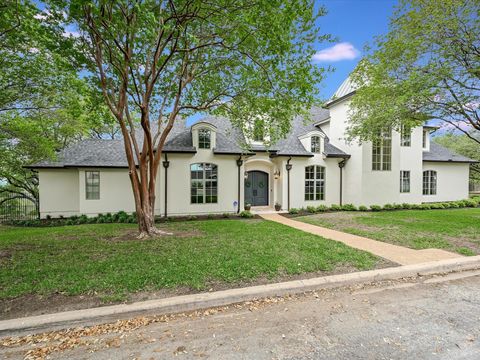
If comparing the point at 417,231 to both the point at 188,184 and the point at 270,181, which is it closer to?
the point at 270,181

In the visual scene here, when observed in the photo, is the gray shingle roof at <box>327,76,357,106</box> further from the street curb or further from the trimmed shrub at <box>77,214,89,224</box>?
the trimmed shrub at <box>77,214,89,224</box>

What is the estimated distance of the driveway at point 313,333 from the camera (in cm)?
260

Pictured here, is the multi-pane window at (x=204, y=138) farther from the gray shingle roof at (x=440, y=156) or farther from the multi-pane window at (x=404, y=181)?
the gray shingle roof at (x=440, y=156)

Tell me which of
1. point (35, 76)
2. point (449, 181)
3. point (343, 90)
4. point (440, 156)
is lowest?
point (449, 181)

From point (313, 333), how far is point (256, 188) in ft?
39.1

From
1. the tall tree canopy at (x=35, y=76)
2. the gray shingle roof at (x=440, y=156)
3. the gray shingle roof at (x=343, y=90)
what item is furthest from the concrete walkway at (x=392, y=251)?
the gray shingle roof at (x=440, y=156)

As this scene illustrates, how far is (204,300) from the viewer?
3.58m

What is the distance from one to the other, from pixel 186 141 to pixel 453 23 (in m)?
11.8

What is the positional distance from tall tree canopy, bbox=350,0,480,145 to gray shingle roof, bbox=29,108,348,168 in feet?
11.0

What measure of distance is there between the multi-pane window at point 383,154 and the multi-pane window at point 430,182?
5.44 meters

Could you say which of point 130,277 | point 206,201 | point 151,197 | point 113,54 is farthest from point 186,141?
point 130,277

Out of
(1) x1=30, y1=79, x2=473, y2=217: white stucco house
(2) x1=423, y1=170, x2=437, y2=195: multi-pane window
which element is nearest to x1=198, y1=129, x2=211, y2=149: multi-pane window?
(1) x1=30, y1=79, x2=473, y2=217: white stucco house

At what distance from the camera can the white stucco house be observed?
12.6 m

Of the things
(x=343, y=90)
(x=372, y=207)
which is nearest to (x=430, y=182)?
(x=372, y=207)
